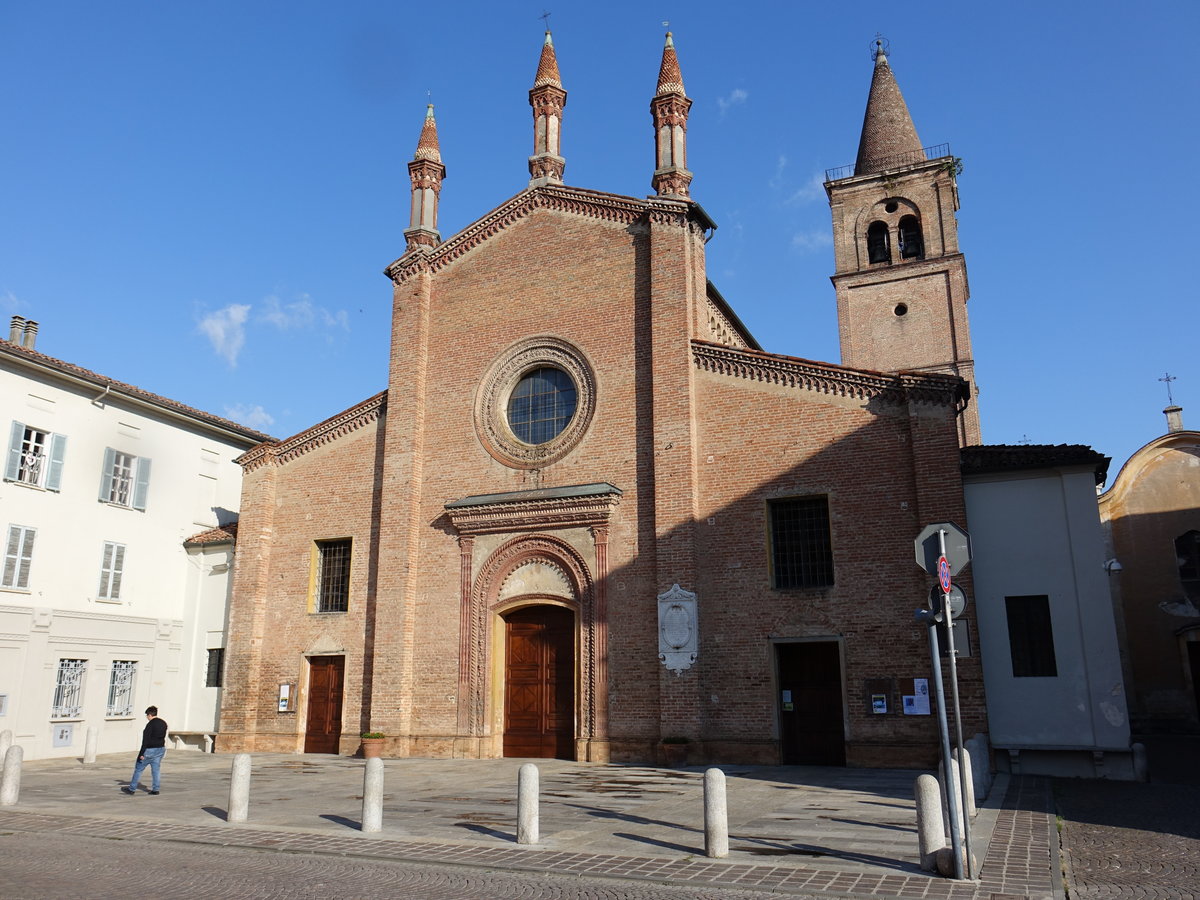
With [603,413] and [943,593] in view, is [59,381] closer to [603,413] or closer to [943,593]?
[603,413]

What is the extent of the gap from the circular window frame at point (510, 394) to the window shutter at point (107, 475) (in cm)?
931

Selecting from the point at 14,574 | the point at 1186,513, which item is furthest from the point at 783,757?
the point at 1186,513

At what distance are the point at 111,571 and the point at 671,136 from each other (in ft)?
55.1

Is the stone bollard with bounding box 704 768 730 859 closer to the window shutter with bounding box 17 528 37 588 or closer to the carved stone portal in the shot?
the carved stone portal

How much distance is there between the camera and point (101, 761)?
65.0ft

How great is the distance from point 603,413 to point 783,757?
7714mm

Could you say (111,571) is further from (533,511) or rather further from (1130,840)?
(1130,840)

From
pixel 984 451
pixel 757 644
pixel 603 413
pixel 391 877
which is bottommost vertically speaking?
pixel 391 877

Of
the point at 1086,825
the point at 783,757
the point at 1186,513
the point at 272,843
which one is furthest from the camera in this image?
the point at 1186,513

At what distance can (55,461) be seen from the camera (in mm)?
20828

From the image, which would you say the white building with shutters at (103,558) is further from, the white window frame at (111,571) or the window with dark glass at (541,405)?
Answer: the window with dark glass at (541,405)

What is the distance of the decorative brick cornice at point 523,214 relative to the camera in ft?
66.7

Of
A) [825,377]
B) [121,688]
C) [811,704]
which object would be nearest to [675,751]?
[811,704]

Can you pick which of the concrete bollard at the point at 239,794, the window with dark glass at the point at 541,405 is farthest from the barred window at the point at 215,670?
the concrete bollard at the point at 239,794
